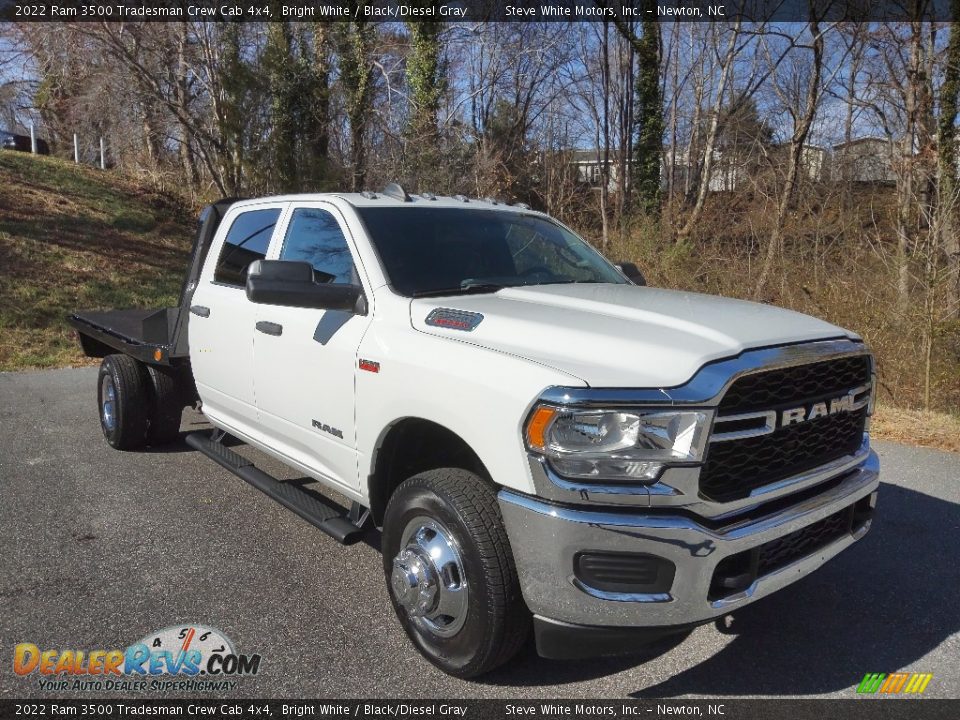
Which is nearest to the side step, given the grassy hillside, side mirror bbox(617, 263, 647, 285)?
side mirror bbox(617, 263, 647, 285)

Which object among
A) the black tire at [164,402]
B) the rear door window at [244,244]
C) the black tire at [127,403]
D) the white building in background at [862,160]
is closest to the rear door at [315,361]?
the rear door window at [244,244]

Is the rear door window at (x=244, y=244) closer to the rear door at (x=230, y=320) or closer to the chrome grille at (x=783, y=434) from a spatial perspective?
the rear door at (x=230, y=320)

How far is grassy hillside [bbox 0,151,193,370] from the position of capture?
12.3m

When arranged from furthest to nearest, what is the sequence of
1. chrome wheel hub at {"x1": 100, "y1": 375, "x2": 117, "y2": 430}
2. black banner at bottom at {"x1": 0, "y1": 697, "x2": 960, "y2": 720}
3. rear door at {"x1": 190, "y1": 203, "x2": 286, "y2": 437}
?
1. chrome wheel hub at {"x1": 100, "y1": 375, "x2": 117, "y2": 430}
2. rear door at {"x1": 190, "y1": 203, "x2": 286, "y2": 437}
3. black banner at bottom at {"x1": 0, "y1": 697, "x2": 960, "y2": 720}

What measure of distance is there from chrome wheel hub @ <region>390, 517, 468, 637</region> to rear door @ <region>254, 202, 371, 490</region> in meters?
0.65

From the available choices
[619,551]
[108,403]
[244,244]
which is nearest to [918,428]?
[619,551]

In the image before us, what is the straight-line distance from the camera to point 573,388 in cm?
249

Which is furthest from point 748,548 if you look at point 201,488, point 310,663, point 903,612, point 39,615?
point 201,488

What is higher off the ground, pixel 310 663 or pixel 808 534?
pixel 808 534

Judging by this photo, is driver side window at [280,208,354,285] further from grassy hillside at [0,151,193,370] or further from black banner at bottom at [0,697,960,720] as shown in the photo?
grassy hillside at [0,151,193,370]

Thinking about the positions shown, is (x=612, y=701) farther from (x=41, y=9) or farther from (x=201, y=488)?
(x=41, y=9)

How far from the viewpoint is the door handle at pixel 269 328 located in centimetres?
403

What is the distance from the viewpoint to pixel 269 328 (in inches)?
162

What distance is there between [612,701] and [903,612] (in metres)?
1.66
